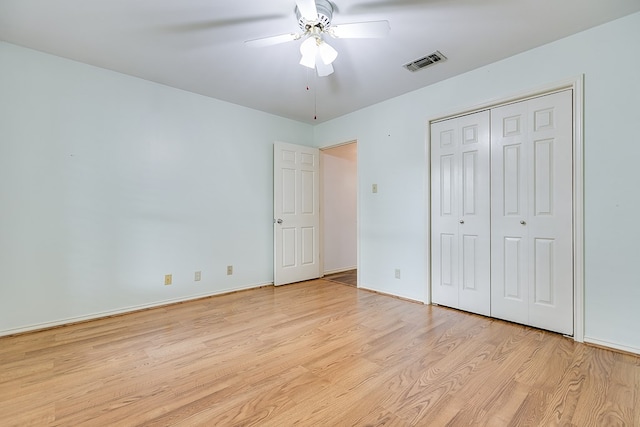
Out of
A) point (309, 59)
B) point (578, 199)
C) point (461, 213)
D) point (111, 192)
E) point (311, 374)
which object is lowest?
point (311, 374)

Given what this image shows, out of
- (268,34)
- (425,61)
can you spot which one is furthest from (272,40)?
(425,61)

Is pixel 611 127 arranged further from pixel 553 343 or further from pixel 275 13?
pixel 275 13

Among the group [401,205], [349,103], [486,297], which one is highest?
[349,103]

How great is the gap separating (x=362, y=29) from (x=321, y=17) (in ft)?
1.01

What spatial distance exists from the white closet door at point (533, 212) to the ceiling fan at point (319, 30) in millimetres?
1635

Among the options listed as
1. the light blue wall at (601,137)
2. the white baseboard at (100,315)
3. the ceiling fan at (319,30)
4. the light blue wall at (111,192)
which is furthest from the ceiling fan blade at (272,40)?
the white baseboard at (100,315)

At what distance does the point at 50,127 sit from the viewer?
259 centimetres

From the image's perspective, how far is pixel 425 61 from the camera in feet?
8.85

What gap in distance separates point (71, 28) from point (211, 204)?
78.2 inches

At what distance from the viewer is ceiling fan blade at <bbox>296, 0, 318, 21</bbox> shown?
1.67 metres

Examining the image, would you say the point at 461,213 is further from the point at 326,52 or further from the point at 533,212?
the point at 326,52

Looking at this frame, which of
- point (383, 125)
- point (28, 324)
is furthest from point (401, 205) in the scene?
point (28, 324)

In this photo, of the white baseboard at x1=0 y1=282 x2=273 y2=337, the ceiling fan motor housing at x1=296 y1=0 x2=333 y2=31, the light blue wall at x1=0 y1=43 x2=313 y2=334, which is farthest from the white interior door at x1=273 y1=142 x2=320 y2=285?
the ceiling fan motor housing at x1=296 y1=0 x2=333 y2=31

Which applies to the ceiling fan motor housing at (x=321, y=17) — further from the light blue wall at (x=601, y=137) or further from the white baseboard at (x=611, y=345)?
the white baseboard at (x=611, y=345)
